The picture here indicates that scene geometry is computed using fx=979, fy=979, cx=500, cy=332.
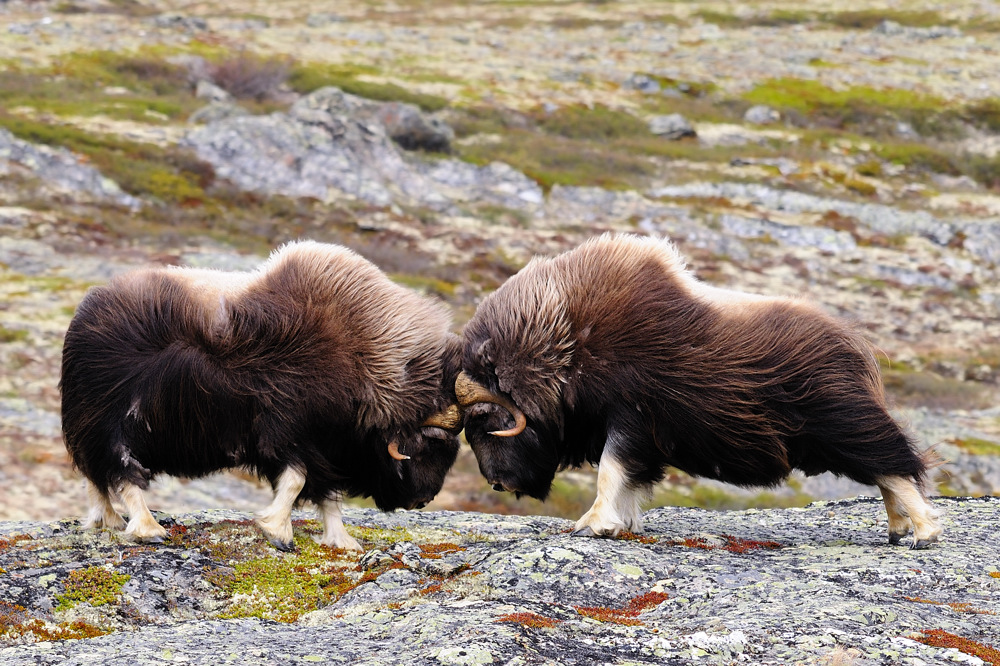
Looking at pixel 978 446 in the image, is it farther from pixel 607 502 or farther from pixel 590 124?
pixel 590 124

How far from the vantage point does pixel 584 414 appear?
20.7 feet

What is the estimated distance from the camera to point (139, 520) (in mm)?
5875

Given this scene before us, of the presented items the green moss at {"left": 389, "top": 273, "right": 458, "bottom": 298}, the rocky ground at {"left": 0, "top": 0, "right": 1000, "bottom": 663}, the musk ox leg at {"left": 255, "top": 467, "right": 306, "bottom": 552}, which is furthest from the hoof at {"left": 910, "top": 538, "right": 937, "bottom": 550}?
the green moss at {"left": 389, "top": 273, "right": 458, "bottom": 298}

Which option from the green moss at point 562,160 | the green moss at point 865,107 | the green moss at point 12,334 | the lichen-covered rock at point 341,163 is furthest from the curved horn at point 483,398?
the green moss at point 865,107

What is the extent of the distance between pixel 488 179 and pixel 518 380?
1016 inches

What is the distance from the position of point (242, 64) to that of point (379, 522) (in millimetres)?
37412

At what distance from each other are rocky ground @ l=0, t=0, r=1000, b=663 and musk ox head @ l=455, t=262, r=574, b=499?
231 cm

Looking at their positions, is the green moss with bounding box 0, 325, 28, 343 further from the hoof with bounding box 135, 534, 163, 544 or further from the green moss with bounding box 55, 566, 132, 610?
the green moss with bounding box 55, 566, 132, 610

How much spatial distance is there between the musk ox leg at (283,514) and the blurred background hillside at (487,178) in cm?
242

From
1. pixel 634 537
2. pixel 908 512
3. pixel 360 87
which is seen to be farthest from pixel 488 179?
pixel 908 512

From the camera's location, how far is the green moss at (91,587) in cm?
475

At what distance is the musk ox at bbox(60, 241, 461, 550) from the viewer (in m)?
5.91

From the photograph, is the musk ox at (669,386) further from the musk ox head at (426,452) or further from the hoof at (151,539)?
the hoof at (151,539)

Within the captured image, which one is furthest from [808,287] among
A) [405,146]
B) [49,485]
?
[49,485]
